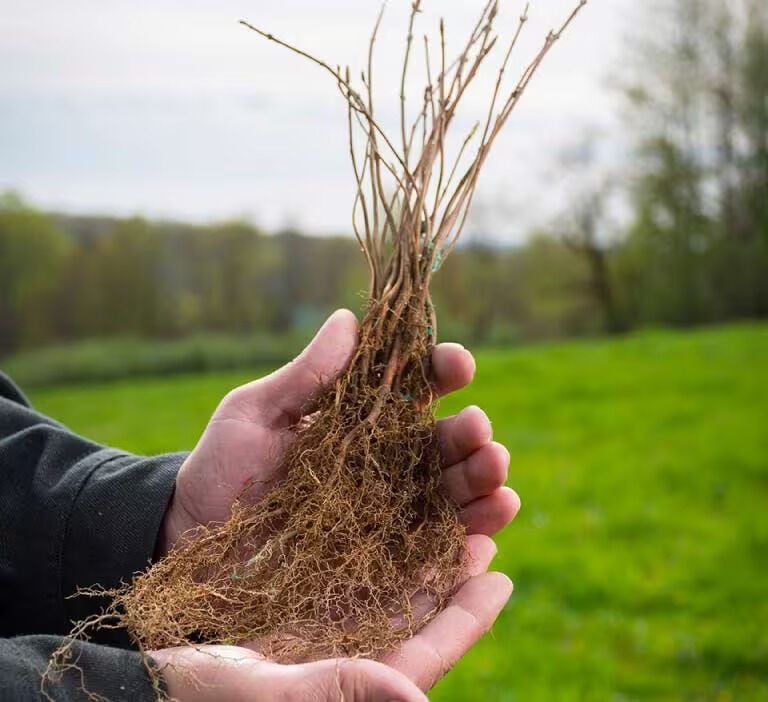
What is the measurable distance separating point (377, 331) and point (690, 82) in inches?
573

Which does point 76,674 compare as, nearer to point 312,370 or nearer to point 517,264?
point 312,370

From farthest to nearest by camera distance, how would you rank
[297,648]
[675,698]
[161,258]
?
[161,258] < [675,698] < [297,648]

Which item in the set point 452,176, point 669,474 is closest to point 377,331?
point 452,176

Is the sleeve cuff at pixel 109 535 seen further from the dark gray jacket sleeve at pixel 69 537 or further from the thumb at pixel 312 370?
the thumb at pixel 312 370

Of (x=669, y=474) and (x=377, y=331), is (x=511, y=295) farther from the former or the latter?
(x=377, y=331)

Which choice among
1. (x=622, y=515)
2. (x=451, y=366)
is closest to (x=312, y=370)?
(x=451, y=366)

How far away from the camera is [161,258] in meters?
12.4

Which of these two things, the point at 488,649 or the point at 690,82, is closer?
the point at 488,649

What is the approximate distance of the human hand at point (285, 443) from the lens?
1.96 meters

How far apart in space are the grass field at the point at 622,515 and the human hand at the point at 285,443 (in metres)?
1.98

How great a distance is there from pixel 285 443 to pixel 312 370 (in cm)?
20

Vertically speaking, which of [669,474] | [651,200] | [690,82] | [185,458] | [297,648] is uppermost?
[690,82]

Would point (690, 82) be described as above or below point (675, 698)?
above

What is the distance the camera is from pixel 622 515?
18.2ft
